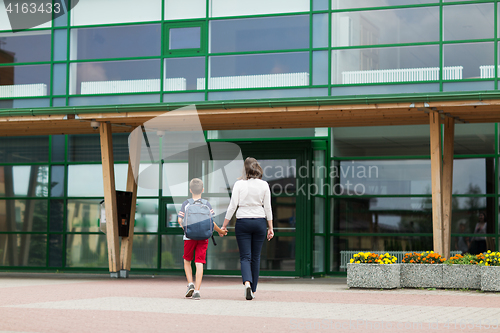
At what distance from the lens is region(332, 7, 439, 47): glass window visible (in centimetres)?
1539

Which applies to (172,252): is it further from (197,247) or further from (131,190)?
(197,247)

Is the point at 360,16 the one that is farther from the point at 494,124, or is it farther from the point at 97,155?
the point at 97,155

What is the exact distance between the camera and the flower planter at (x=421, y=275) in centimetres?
1113

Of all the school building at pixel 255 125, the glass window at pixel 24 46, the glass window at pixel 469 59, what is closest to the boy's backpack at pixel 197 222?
the school building at pixel 255 125

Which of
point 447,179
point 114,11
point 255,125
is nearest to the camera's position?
point 447,179

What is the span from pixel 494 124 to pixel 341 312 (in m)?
8.75

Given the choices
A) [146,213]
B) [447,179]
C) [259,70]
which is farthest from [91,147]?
[447,179]

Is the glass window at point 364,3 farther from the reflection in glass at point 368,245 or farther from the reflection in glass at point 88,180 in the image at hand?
the reflection in glass at point 88,180

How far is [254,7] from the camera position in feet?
54.0

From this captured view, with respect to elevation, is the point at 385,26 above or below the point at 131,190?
above

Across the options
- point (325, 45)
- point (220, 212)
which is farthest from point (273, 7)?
point (220, 212)

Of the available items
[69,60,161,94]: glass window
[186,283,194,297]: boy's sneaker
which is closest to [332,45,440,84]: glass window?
[69,60,161,94]: glass window

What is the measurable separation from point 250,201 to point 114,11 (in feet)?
33.8

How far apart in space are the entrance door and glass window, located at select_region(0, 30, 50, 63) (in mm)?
5363
